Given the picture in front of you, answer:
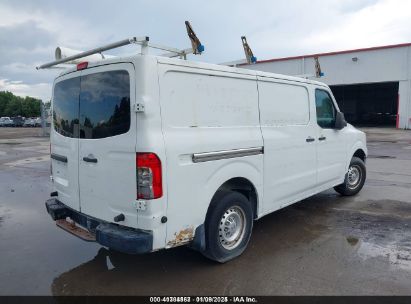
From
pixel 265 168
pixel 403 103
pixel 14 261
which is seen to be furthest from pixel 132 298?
pixel 403 103

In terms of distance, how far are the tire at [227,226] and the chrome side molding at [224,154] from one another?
420mm

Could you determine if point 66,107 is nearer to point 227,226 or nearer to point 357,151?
point 227,226

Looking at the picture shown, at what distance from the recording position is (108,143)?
353 cm

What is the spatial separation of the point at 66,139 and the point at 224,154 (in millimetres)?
1826

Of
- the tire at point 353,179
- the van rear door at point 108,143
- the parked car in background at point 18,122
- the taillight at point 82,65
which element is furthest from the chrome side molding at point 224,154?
the parked car in background at point 18,122

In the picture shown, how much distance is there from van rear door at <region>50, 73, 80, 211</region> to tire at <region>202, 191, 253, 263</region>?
5.00 feet

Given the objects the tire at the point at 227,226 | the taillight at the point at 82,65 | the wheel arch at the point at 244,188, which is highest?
the taillight at the point at 82,65

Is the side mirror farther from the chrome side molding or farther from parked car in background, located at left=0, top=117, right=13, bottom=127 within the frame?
parked car in background, located at left=0, top=117, right=13, bottom=127

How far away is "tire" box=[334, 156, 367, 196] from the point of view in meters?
6.75

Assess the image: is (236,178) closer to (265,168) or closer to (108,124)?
(265,168)

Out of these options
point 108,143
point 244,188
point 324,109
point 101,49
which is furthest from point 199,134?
point 324,109

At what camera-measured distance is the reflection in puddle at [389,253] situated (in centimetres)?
405

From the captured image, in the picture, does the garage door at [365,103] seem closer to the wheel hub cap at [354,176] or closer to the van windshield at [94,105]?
the wheel hub cap at [354,176]

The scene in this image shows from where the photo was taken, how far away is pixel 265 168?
4480 millimetres
